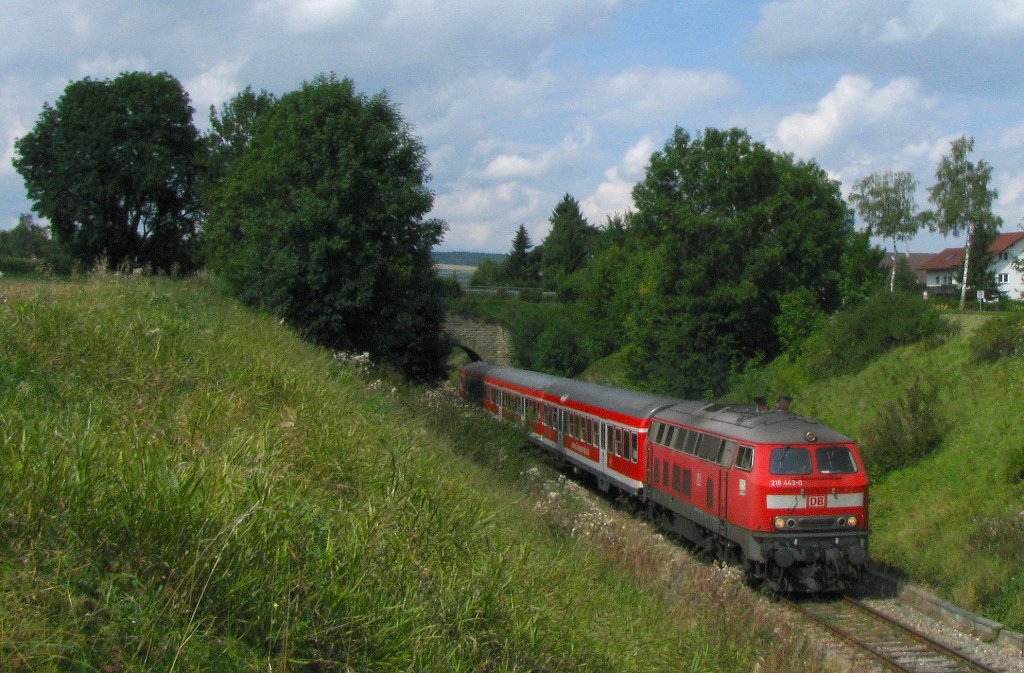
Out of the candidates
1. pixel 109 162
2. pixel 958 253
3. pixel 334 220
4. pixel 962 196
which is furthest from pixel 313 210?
pixel 958 253

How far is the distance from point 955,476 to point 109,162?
109 feet

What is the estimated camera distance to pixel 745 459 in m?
14.4

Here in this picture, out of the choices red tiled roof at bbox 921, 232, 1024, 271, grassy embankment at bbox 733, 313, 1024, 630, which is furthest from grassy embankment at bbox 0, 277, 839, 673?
red tiled roof at bbox 921, 232, 1024, 271

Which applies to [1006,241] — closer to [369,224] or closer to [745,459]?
[369,224]

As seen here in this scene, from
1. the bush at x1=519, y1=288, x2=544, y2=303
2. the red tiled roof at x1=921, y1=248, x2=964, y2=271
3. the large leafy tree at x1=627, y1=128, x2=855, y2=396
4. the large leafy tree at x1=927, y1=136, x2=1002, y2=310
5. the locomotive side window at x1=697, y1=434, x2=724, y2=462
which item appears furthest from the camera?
the red tiled roof at x1=921, y1=248, x2=964, y2=271

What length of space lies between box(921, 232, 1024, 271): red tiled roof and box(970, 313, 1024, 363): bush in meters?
63.9

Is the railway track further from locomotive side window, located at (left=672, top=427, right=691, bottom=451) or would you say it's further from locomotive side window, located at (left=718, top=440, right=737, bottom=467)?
locomotive side window, located at (left=672, top=427, right=691, bottom=451)

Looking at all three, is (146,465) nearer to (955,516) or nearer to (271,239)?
(955,516)

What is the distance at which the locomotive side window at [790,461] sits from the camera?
13.9 metres

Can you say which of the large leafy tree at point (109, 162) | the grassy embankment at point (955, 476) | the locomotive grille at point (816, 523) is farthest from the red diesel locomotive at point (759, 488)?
the large leafy tree at point (109, 162)

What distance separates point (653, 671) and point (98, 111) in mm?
39006

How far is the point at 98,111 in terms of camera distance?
3922 cm

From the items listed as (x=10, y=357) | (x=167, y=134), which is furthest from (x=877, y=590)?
(x=167, y=134)

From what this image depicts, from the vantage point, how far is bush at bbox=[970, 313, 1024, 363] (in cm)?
2292
